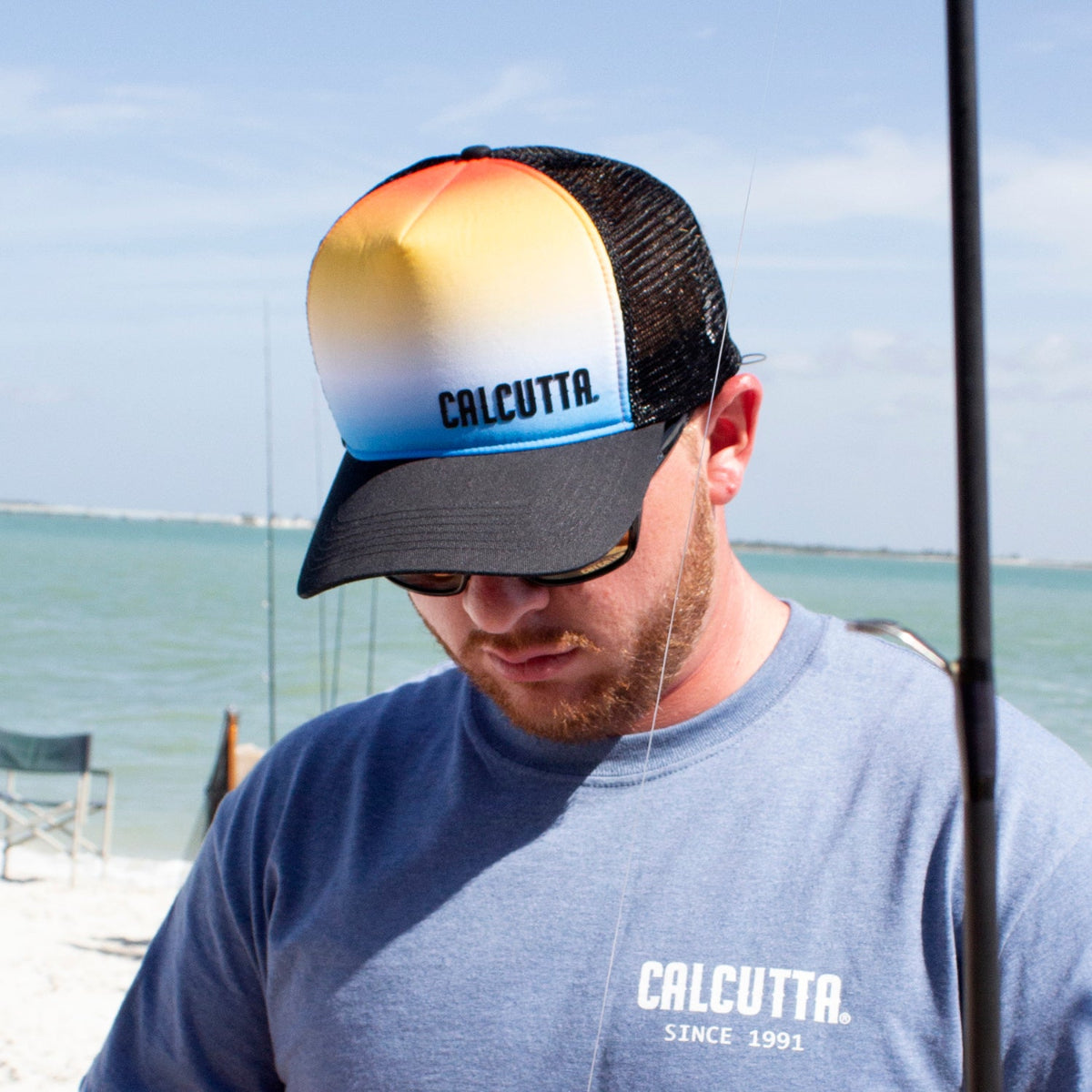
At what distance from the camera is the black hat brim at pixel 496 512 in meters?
1.30

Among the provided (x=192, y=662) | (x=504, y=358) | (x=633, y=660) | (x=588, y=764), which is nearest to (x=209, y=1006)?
(x=588, y=764)

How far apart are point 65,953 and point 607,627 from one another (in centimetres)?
741

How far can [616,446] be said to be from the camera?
1.35m

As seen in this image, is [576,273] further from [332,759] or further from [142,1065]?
[142,1065]

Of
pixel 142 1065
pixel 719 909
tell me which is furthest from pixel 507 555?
pixel 142 1065

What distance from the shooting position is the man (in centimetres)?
123

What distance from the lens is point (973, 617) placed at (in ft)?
2.45

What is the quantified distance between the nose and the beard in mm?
17

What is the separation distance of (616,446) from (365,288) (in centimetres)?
31

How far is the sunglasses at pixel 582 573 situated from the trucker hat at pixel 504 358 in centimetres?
1

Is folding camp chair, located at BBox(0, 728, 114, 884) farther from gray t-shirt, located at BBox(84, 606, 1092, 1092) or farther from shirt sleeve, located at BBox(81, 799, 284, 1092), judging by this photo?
gray t-shirt, located at BBox(84, 606, 1092, 1092)

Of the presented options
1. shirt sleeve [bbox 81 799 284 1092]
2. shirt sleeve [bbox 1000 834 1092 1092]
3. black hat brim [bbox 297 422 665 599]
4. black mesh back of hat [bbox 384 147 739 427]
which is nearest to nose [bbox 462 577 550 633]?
black hat brim [bbox 297 422 665 599]

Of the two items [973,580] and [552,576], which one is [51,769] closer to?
[552,576]

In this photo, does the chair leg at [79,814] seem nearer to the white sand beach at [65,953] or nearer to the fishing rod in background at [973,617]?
the white sand beach at [65,953]
